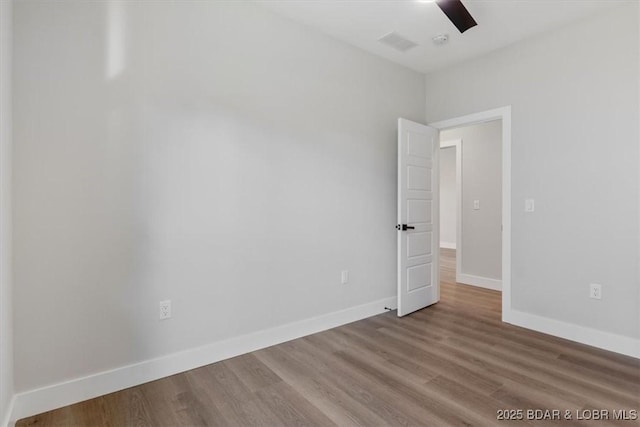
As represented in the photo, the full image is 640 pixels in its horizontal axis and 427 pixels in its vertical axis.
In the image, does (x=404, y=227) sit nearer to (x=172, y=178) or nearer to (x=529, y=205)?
(x=529, y=205)

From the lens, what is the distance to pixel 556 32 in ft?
9.60

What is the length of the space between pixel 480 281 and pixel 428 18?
3507mm

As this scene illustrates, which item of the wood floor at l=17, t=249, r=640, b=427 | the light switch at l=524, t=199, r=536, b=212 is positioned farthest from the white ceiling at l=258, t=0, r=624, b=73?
the wood floor at l=17, t=249, r=640, b=427

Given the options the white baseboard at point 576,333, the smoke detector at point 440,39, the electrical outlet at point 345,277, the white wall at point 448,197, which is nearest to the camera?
the white baseboard at point 576,333

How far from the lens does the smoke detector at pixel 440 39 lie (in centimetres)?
304

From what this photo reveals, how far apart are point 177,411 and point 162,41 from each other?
2.31 m

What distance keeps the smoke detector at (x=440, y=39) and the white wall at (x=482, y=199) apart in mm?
1850

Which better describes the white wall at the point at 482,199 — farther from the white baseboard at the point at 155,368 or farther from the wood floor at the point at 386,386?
the white baseboard at the point at 155,368

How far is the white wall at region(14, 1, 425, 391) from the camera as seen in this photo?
1812 mm

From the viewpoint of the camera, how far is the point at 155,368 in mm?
2133

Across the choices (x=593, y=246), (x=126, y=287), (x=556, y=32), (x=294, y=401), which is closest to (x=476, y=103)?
(x=556, y=32)

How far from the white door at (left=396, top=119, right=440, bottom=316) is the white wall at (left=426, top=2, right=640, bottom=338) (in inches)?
33.0

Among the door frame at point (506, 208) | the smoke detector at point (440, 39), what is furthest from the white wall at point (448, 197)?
the smoke detector at point (440, 39)

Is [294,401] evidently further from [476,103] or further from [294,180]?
[476,103]
